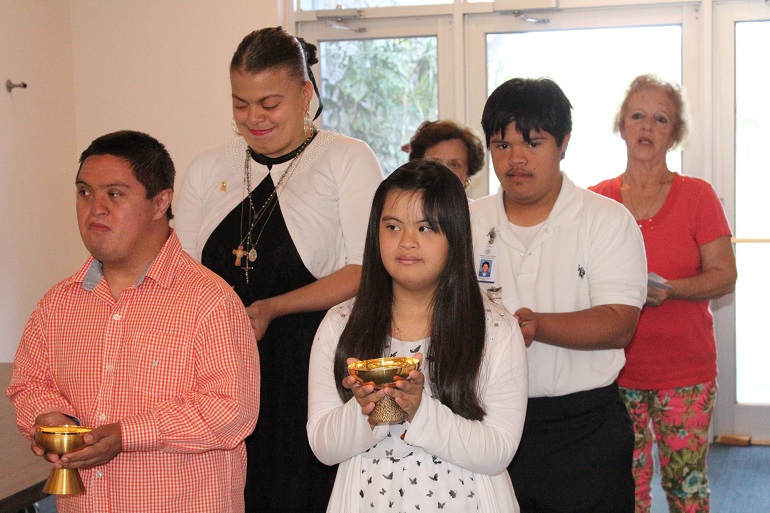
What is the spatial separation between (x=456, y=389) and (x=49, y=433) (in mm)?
830

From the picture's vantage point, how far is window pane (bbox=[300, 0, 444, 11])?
217 inches

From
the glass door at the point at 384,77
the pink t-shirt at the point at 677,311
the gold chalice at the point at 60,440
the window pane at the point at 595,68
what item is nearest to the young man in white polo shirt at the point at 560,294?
the pink t-shirt at the point at 677,311

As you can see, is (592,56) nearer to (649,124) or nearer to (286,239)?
(649,124)

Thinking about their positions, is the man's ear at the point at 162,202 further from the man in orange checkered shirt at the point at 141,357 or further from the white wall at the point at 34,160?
the white wall at the point at 34,160

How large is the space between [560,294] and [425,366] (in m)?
0.53

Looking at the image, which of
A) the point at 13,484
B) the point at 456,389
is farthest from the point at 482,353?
the point at 13,484

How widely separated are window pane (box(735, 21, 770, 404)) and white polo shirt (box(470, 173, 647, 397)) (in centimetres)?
323

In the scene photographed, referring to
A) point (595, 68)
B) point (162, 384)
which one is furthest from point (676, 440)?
point (595, 68)

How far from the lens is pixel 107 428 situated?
77.0 inches

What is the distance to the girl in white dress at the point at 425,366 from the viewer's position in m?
1.94

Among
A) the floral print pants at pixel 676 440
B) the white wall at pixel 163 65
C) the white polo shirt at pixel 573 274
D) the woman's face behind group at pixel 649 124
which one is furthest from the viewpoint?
the white wall at pixel 163 65

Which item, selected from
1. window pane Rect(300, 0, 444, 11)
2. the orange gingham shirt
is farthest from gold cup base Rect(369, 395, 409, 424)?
window pane Rect(300, 0, 444, 11)

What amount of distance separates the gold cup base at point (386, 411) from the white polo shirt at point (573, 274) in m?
0.67

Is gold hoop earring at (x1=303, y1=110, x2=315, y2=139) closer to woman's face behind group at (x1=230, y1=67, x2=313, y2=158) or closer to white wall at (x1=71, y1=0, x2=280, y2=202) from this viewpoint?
woman's face behind group at (x1=230, y1=67, x2=313, y2=158)
